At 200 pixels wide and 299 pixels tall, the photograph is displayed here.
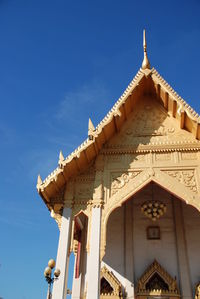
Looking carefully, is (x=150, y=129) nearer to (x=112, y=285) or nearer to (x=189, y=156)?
(x=189, y=156)

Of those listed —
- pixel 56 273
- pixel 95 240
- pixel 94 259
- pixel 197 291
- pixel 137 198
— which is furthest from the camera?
pixel 137 198

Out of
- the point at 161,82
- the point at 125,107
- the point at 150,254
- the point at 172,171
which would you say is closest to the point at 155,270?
the point at 150,254

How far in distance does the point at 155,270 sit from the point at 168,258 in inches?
19.1

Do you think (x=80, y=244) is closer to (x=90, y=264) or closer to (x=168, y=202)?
(x=90, y=264)

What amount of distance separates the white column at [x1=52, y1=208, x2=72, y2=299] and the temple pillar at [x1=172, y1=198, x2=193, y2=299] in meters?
3.15

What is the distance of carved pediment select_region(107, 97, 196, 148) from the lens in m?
7.99

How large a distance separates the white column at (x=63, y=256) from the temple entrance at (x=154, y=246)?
2.07 metres

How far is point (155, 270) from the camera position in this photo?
796cm

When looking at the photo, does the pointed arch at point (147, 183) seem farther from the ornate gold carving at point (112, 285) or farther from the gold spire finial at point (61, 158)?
the ornate gold carving at point (112, 285)

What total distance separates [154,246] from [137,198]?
147 cm

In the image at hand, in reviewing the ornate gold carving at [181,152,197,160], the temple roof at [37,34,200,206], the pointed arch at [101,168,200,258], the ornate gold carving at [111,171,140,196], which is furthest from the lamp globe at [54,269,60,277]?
the ornate gold carving at [181,152,197,160]

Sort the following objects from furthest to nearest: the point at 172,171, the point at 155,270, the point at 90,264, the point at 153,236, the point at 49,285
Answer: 1. the point at 153,236
2. the point at 155,270
3. the point at 172,171
4. the point at 90,264
5. the point at 49,285

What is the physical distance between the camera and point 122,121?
840 centimetres

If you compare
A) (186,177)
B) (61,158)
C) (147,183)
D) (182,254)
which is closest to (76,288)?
(182,254)
